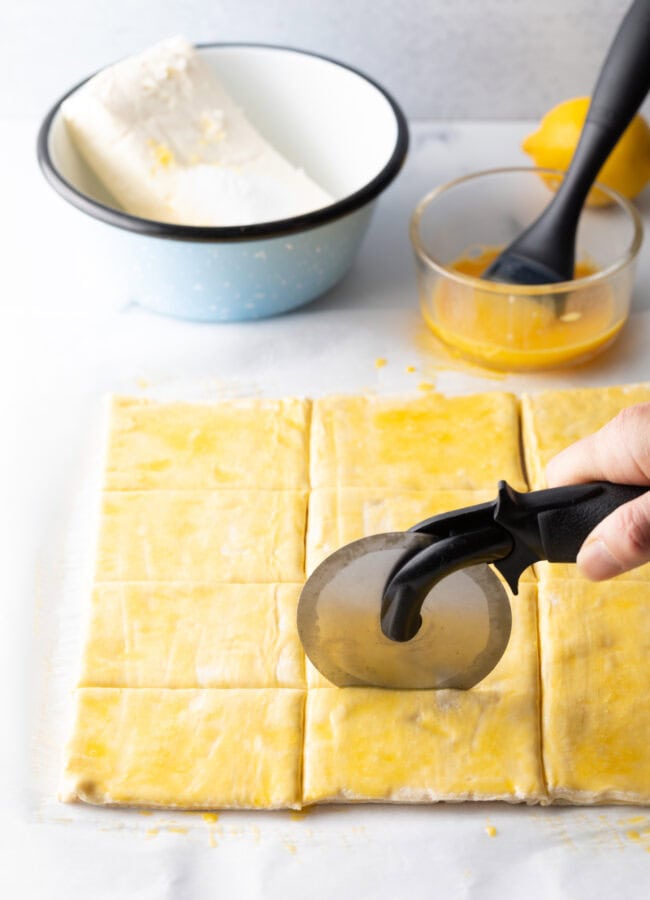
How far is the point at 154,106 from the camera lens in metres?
2.08

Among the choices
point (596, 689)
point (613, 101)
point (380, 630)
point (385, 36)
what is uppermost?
point (613, 101)

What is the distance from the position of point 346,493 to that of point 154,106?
87 centimetres

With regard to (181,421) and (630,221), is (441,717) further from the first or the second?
(630,221)

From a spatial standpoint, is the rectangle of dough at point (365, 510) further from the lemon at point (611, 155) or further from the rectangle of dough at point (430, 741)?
the lemon at point (611, 155)

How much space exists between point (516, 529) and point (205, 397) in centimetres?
82

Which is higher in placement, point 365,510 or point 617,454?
point 617,454

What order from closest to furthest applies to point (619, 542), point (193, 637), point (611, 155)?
point (619, 542) → point (193, 637) → point (611, 155)

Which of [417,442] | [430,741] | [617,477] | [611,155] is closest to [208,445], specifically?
[417,442]

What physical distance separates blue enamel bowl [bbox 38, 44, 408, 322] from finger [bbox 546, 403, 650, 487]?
30.0 inches

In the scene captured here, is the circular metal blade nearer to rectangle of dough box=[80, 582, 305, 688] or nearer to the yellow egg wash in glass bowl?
rectangle of dough box=[80, 582, 305, 688]

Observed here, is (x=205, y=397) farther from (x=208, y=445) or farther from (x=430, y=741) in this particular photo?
(x=430, y=741)

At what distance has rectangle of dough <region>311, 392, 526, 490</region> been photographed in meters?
1.73

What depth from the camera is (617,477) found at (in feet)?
4.17

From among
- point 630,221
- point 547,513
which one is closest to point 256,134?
point 630,221
